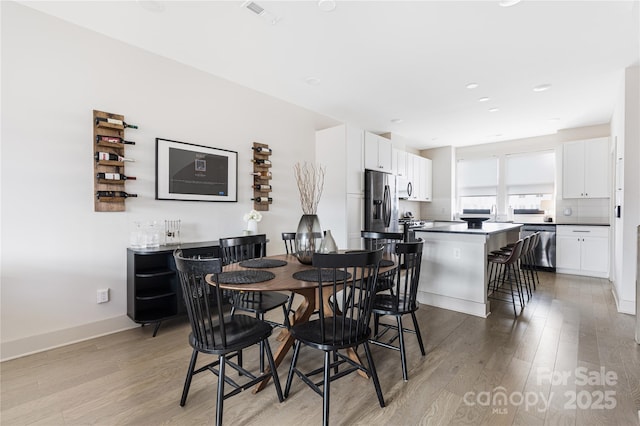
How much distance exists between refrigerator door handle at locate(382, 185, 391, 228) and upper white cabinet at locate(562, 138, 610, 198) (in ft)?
11.2

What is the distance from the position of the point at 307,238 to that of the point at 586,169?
5.91m

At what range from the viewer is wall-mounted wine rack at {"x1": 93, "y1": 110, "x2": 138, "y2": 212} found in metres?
2.77

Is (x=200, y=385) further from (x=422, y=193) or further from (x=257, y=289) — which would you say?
(x=422, y=193)

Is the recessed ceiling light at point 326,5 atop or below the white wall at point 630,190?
atop

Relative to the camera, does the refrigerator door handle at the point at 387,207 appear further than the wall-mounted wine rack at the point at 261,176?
Yes

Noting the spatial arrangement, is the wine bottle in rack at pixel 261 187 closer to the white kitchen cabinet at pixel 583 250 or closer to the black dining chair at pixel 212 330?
the black dining chair at pixel 212 330

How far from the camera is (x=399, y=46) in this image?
2.94 meters

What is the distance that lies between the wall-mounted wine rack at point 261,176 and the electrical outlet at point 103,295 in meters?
1.90

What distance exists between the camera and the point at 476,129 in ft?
19.2

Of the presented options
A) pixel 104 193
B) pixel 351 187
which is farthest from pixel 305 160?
pixel 104 193

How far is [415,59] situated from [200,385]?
355 cm

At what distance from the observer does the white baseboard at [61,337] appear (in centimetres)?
239

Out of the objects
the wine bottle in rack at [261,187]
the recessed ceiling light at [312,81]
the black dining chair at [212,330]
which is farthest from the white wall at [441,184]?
the black dining chair at [212,330]

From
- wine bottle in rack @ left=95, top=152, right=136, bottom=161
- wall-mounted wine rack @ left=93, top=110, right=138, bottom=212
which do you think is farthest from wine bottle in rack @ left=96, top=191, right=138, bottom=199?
wine bottle in rack @ left=95, top=152, right=136, bottom=161
